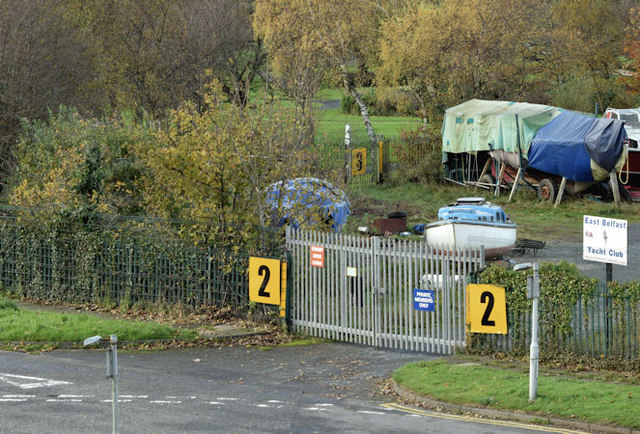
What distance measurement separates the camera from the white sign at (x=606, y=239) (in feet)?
52.3

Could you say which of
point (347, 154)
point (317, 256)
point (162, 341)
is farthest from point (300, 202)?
point (347, 154)

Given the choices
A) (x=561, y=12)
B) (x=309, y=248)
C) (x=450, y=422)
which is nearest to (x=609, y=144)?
(x=309, y=248)

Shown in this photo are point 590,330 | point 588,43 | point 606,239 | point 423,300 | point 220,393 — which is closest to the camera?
point 220,393

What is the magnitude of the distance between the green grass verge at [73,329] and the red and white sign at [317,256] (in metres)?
2.96

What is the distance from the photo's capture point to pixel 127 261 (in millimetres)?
22281

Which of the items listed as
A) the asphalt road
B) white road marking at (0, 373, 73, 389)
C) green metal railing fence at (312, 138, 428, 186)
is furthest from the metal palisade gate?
green metal railing fence at (312, 138, 428, 186)

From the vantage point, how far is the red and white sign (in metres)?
19.5

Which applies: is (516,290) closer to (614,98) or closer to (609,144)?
(609,144)

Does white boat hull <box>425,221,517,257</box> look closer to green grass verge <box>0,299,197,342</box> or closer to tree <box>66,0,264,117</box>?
green grass verge <box>0,299,197,342</box>

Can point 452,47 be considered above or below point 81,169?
above

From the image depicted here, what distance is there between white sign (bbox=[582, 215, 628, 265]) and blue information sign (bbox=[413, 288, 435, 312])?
3.04m

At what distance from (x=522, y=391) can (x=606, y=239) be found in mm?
3490

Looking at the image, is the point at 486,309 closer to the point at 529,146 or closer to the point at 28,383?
the point at 28,383

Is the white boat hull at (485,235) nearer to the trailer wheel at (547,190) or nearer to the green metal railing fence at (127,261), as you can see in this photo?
the green metal railing fence at (127,261)
